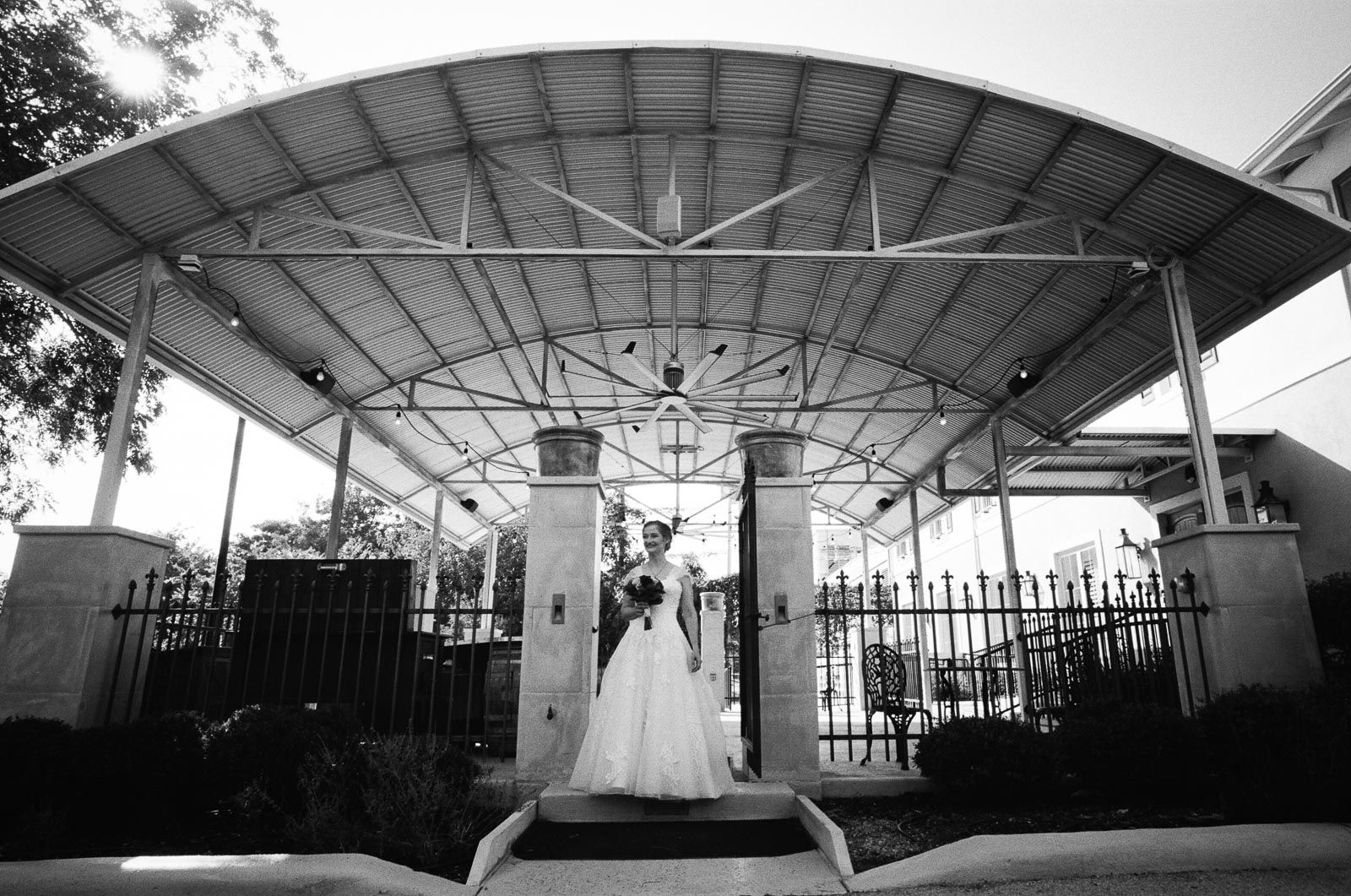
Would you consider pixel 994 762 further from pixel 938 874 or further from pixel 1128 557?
pixel 1128 557

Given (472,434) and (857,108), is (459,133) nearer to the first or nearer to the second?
(857,108)

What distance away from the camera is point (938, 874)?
12.7 ft

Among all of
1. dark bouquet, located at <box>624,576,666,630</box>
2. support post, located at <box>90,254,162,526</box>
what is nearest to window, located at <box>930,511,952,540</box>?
dark bouquet, located at <box>624,576,666,630</box>

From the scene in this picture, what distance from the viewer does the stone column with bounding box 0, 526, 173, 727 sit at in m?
6.52

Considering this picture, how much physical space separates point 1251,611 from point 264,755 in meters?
7.62

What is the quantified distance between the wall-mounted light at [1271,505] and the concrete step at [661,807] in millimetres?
10372

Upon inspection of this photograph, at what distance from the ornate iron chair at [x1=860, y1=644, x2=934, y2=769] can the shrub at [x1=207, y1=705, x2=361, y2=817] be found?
14.1 feet

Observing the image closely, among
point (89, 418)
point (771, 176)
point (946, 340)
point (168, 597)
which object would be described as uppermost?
point (771, 176)

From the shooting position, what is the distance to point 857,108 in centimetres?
925

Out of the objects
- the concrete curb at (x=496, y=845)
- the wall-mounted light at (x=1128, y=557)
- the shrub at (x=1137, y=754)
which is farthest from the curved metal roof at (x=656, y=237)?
the concrete curb at (x=496, y=845)

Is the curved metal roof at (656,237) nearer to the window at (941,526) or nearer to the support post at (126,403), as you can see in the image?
the support post at (126,403)

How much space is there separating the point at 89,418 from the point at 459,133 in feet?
31.4

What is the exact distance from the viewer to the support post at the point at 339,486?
1430cm

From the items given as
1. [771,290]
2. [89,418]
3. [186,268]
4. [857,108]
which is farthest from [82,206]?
[771,290]
